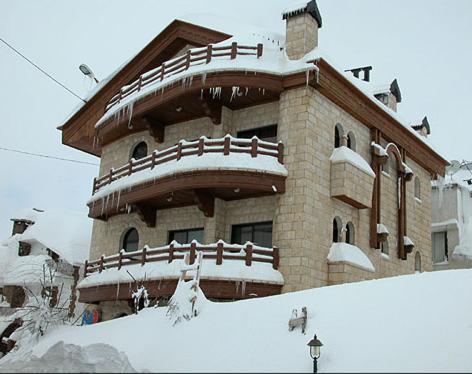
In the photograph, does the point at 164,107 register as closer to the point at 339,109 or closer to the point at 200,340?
the point at 339,109

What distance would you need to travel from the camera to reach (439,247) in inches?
1300

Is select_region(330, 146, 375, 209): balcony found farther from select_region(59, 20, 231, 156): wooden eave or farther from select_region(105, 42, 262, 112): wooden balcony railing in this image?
select_region(59, 20, 231, 156): wooden eave

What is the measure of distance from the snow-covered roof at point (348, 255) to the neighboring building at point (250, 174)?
5 cm

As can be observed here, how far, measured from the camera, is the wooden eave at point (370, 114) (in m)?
19.7

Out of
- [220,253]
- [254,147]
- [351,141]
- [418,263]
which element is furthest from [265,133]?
[418,263]

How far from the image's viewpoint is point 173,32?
2330 cm

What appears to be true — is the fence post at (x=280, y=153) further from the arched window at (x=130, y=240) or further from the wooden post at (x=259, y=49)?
the arched window at (x=130, y=240)

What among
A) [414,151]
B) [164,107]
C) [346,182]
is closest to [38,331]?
[164,107]

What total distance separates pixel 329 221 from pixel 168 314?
8.06 metres

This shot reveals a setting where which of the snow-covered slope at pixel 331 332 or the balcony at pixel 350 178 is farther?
the balcony at pixel 350 178

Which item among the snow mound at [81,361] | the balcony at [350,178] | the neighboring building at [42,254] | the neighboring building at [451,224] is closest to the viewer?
the snow mound at [81,361]

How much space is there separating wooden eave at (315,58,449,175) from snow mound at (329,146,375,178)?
67.1 inches

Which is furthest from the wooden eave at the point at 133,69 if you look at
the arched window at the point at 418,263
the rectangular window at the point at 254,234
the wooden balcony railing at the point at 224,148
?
the arched window at the point at 418,263

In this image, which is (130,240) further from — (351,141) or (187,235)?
(351,141)
